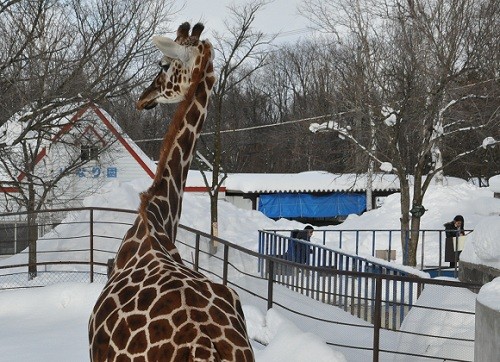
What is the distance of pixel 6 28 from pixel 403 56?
8837mm

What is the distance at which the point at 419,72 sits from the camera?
1712cm

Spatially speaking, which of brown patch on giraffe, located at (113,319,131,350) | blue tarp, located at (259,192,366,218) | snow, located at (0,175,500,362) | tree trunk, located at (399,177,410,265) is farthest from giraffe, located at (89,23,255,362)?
blue tarp, located at (259,192,366,218)

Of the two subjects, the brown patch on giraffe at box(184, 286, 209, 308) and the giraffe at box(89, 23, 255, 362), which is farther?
the brown patch on giraffe at box(184, 286, 209, 308)

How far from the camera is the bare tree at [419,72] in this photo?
1645 centimetres

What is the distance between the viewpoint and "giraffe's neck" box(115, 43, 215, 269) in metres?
5.05

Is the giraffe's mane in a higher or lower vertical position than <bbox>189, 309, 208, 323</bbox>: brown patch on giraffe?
higher

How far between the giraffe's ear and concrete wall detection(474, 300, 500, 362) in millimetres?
3065

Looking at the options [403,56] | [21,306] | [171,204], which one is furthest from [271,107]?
[171,204]

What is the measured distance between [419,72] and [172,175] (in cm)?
1248

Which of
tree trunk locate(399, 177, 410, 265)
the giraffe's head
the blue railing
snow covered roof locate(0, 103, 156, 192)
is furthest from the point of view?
tree trunk locate(399, 177, 410, 265)

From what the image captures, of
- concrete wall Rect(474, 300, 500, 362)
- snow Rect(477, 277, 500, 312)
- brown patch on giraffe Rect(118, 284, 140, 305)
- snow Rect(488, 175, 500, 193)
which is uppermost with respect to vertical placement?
snow Rect(488, 175, 500, 193)

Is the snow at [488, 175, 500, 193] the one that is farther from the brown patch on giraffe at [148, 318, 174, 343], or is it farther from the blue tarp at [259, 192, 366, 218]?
the blue tarp at [259, 192, 366, 218]

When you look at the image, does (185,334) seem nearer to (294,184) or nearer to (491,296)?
(491,296)

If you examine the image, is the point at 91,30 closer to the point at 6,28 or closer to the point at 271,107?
the point at 6,28
